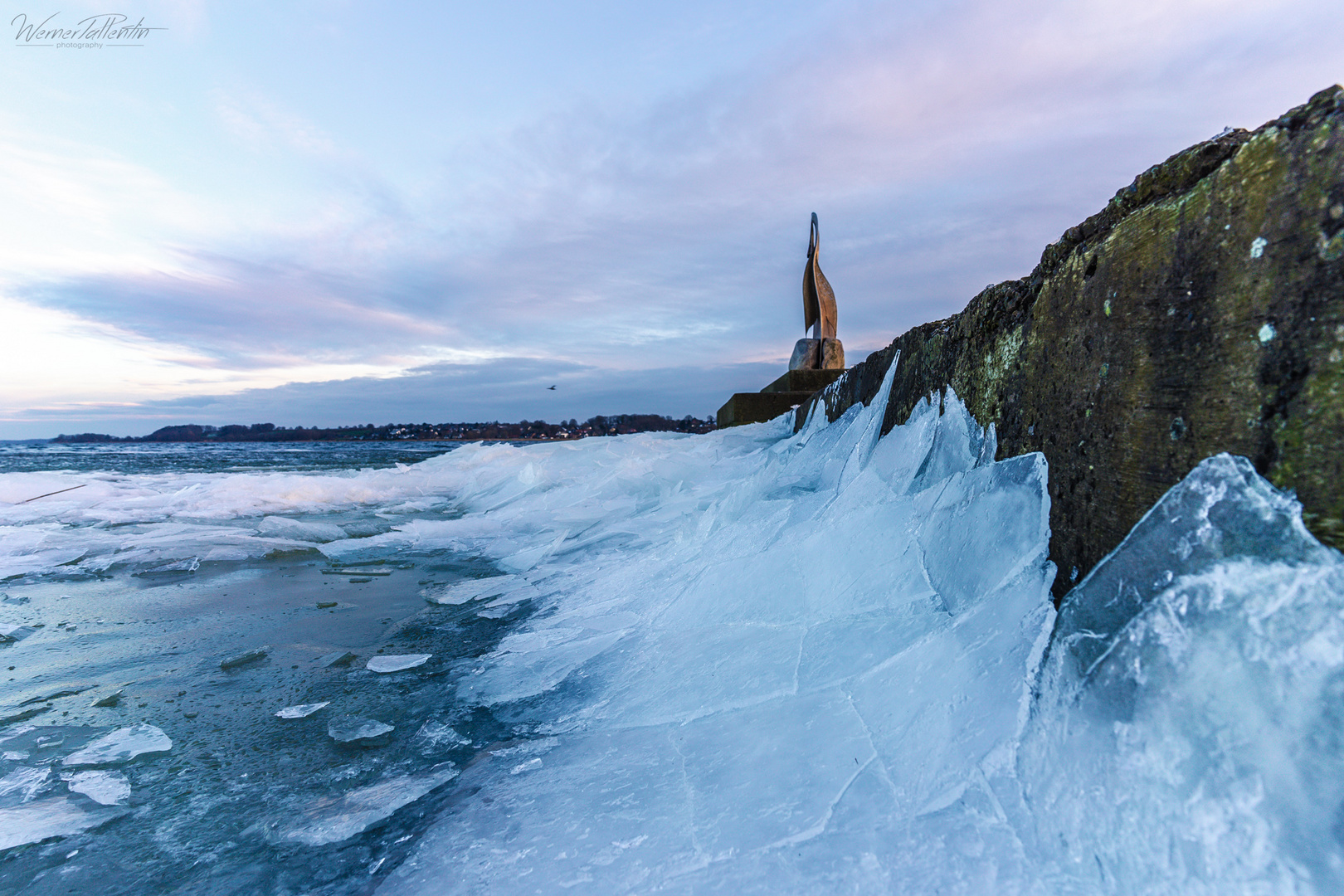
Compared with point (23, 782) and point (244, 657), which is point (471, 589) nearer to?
point (244, 657)

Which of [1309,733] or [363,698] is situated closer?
[1309,733]

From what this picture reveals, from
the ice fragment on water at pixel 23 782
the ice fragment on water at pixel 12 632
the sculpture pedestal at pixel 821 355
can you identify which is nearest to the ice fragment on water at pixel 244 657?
the ice fragment on water at pixel 23 782

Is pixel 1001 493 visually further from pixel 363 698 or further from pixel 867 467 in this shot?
pixel 363 698

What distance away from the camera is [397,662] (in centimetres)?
192

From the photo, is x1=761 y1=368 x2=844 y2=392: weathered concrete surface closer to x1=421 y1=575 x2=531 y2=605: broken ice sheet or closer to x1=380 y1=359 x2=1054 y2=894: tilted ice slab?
x1=421 y1=575 x2=531 y2=605: broken ice sheet

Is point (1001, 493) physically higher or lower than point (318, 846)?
higher

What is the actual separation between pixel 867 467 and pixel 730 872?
4.89 feet

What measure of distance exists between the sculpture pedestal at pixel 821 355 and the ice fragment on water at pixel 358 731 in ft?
28.1

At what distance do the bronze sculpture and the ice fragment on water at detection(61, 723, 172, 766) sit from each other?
28.8 ft

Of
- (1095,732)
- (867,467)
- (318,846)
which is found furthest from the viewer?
(867,467)

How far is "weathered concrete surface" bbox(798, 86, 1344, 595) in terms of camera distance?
697 mm

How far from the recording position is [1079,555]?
1074 mm

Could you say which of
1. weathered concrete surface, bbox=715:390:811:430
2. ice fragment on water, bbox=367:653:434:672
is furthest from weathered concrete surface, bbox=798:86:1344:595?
weathered concrete surface, bbox=715:390:811:430

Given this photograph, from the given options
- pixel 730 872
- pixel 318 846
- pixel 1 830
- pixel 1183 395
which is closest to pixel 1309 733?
pixel 1183 395
